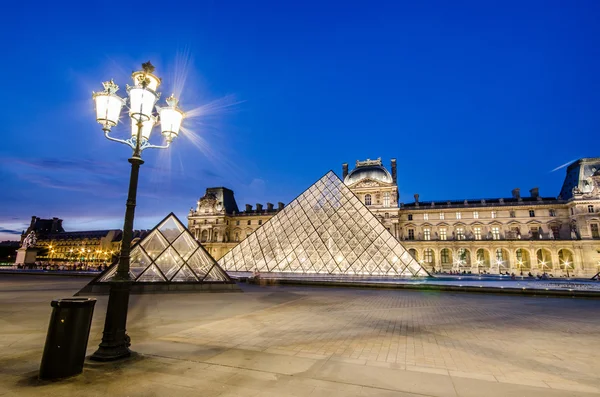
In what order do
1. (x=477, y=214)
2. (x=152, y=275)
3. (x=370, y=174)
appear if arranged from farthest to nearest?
(x=370, y=174) < (x=477, y=214) < (x=152, y=275)

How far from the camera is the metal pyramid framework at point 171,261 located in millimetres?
11273

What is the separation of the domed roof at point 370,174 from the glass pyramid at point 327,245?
65.9 feet

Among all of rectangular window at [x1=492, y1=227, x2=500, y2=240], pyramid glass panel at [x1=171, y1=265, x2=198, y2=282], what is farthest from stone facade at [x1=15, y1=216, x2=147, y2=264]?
rectangular window at [x1=492, y1=227, x2=500, y2=240]

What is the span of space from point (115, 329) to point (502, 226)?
44391mm

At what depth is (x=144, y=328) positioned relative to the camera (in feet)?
17.3

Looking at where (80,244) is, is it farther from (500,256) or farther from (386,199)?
(500,256)

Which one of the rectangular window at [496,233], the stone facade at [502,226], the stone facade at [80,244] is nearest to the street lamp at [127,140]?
the stone facade at [502,226]

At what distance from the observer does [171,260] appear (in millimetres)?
11828

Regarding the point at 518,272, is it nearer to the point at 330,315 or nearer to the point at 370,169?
the point at 370,169

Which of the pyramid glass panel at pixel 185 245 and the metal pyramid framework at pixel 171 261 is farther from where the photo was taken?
the pyramid glass panel at pixel 185 245

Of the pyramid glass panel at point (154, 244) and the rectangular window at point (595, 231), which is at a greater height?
the rectangular window at point (595, 231)

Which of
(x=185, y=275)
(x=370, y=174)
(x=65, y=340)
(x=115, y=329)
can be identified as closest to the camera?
(x=65, y=340)

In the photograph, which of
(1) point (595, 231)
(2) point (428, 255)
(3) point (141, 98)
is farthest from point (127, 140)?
(1) point (595, 231)

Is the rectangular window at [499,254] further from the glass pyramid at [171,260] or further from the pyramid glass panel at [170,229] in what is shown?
the pyramid glass panel at [170,229]
